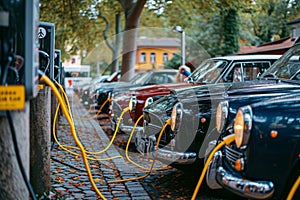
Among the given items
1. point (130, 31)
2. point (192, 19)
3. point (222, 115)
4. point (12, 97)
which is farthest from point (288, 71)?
point (192, 19)

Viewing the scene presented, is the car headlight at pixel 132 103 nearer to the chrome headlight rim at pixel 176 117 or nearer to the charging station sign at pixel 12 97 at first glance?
the chrome headlight rim at pixel 176 117

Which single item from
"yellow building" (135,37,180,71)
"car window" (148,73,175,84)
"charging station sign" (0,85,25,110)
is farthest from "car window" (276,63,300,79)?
"yellow building" (135,37,180,71)

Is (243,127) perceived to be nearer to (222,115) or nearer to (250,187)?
(250,187)

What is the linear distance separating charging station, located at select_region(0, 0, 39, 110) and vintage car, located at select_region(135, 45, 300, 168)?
235cm

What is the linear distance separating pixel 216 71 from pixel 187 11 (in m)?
14.1

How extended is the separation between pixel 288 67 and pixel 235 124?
7.88 ft

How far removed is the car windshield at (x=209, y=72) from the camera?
8.12m

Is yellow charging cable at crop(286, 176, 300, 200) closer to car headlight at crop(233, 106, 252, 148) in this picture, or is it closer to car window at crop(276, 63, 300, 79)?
car headlight at crop(233, 106, 252, 148)

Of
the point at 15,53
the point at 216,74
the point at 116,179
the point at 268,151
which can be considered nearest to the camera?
the point at 15,53

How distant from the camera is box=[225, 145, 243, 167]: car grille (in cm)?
395

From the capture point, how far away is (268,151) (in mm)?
3633

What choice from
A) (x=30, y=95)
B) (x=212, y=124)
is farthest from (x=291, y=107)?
(x=30, y=95)

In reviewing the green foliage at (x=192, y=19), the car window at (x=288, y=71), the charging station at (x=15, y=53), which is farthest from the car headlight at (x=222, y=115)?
the green foliage at (x=192, y=19)

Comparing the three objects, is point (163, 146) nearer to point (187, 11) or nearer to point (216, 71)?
point (216, 71)
